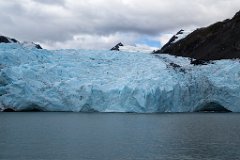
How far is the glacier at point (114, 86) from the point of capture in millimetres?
42375

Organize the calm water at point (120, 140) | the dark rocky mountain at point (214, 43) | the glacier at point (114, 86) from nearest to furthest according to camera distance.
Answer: the calm water at point (120, 140)
the glacier at point (114, 86)
the dark rocky mountain at point (214, 43)

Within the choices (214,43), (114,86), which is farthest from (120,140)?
(214,43)

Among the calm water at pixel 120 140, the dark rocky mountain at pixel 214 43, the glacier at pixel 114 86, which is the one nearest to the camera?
the calm water at pixel 120 140

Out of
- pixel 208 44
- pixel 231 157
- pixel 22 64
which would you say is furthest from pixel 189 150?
pixel 208 44

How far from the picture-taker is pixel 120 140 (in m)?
24.3

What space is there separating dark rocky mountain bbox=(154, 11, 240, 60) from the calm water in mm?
36351

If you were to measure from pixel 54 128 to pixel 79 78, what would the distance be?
14.8 meters

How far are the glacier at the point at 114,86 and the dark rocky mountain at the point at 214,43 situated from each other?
2106 cm

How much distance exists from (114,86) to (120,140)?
18619 millimetres

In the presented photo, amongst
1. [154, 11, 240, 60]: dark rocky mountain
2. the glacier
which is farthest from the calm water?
[154, 11, 240, 60]: dark rocky mountain

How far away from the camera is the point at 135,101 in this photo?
42.7 metres

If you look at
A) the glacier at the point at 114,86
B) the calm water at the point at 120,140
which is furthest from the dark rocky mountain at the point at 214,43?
the calm water at the point at 120,140

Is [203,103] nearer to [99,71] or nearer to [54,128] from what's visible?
[99,71]

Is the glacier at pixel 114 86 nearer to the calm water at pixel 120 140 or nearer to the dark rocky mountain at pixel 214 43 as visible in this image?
the calm water at pixel 120 140
